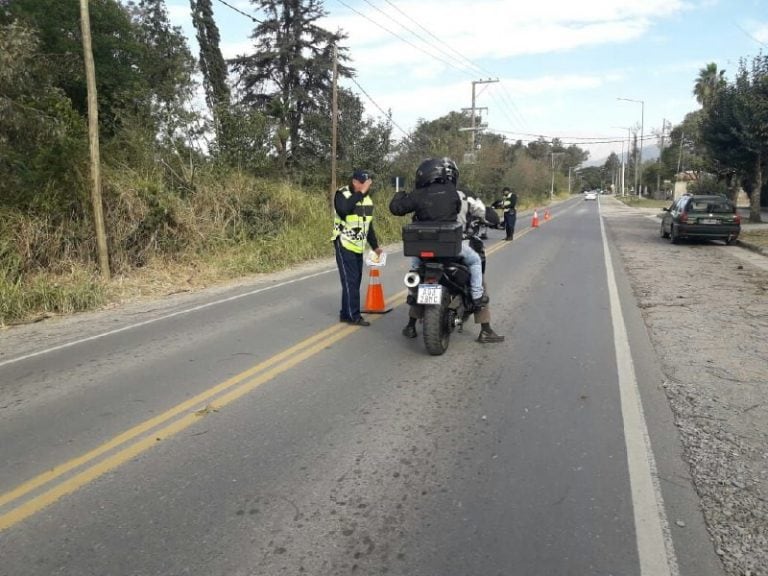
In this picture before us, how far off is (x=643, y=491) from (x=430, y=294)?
9.89ft

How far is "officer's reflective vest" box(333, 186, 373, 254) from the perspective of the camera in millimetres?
7445

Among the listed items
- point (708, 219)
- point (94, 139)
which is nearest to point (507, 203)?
point (94, 139)

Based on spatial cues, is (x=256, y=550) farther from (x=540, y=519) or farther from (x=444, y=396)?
(x=444, y=396)

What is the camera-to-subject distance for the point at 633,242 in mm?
20188

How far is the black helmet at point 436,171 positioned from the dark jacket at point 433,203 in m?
0.06

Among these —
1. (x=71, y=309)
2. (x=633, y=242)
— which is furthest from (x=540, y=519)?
(x=633, y=242)

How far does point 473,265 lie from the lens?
664cm

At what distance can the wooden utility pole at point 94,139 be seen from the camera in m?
10.7

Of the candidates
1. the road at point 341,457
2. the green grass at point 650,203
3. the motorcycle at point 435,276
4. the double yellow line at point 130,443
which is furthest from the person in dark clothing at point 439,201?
the green grass at point 650,203

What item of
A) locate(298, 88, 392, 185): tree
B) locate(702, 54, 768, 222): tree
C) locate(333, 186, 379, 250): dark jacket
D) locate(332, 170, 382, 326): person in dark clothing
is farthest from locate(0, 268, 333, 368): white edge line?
locate(702, 54, 768, 222): tree

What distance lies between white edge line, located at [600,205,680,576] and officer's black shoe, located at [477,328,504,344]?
Result: 138 cm

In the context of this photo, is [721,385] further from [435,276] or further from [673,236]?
[673,236]

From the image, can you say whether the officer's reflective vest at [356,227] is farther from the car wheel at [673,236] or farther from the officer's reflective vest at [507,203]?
the car wheel at [673,236]

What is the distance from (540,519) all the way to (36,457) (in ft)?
10.7
